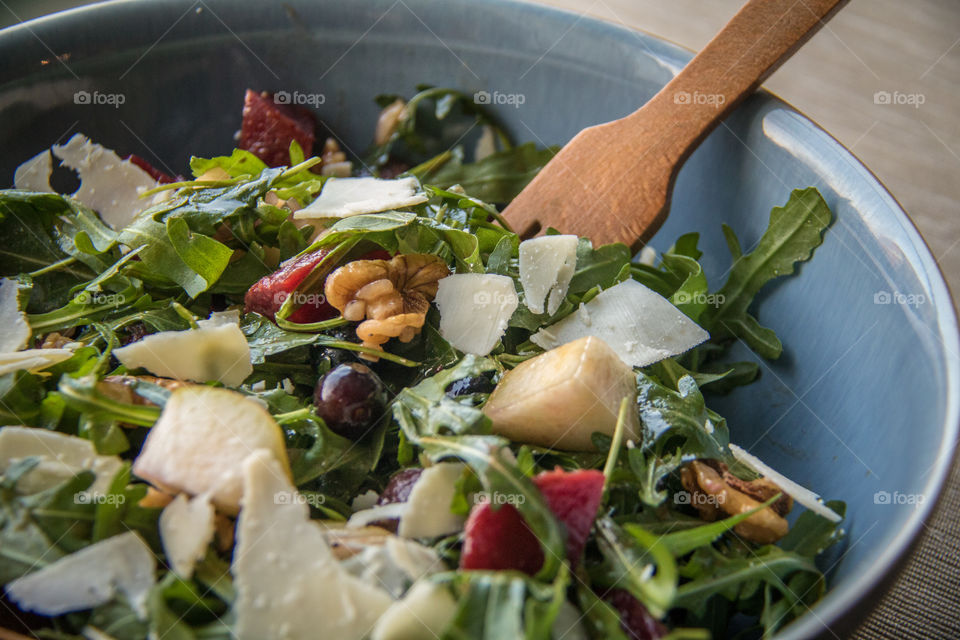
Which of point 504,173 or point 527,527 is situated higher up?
point 504,173

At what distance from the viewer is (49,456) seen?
944 mm

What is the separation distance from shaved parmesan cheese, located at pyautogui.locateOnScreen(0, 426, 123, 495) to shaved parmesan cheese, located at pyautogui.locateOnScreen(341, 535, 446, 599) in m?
0.32

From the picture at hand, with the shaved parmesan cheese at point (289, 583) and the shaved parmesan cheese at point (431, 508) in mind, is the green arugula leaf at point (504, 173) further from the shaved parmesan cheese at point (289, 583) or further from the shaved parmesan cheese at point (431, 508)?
the shaved parmesan cheese at point (289, 583)

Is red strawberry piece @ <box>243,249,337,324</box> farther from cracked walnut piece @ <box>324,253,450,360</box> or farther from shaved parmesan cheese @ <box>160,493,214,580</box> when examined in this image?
shaved parmesan cheese @ <box>160,493,214,580</box>

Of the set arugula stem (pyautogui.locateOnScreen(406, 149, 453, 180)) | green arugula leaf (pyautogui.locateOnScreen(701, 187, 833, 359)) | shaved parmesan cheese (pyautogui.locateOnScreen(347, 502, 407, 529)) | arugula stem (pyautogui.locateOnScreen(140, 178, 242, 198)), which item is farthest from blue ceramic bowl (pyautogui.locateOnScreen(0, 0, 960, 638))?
shaved parmesan cheese (pyautogui.locateOnScreen(347, 502, 407, 529))

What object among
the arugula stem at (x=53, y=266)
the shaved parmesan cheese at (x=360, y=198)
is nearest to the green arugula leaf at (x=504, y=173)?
the shaved parmesan cheese at (x=360, y=198)

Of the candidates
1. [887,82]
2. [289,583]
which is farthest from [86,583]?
[887,82]

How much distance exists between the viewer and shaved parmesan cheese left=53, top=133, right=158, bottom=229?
1447mm

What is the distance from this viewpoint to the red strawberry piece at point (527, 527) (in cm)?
83

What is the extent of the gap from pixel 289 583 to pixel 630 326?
0.65 metres

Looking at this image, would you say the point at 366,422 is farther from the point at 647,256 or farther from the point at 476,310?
the point at 647,256

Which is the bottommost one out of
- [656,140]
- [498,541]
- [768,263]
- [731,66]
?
[498,541]

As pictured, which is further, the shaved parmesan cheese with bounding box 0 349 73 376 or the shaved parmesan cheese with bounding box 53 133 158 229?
the shaved parmesan cheese with bounding box 53 133 158 229

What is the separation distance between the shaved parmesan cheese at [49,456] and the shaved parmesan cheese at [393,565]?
1.06 ft
